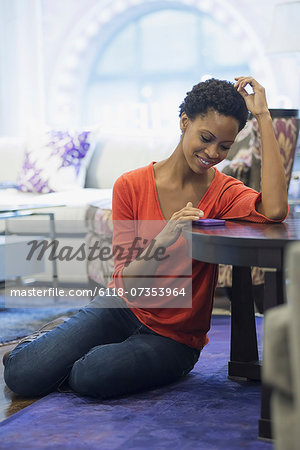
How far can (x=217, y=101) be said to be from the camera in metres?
1.55

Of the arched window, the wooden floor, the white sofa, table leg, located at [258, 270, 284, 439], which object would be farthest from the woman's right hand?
the arched window

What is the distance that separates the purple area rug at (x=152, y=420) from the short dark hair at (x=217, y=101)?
68 centimetres

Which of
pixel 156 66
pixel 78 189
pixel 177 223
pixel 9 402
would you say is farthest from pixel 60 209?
pixel 156 66

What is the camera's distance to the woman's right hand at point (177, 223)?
1531 mm

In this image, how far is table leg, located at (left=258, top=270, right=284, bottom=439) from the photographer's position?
1363mm

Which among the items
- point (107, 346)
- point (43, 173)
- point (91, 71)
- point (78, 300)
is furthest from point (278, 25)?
point (107, 346)

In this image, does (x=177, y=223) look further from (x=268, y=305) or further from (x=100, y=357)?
(x=100, y=357)

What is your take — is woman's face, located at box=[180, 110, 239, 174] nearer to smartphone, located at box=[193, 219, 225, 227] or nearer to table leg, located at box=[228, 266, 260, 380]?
smartphone, located at box=[193, 219, 225, 227]

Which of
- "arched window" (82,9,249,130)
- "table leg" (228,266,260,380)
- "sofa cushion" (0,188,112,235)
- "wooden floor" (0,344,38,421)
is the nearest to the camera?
"wooden floor" (0,344,38,421)

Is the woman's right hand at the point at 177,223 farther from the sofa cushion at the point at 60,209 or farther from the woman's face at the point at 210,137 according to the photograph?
the sofa cushion at the point at 60,209

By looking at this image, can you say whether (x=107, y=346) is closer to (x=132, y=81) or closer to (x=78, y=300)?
(x=78, y=300)

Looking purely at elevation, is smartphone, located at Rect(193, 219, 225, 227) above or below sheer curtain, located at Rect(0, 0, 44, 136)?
below

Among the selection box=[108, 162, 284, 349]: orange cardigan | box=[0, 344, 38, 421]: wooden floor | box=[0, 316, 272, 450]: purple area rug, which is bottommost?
box=[0, 344, 38, 421]: wooden floor

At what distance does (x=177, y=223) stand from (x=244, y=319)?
386 mm
